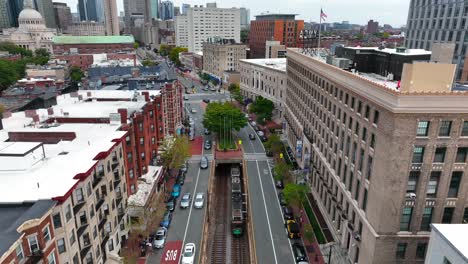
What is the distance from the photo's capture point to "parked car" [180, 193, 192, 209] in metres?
63.8

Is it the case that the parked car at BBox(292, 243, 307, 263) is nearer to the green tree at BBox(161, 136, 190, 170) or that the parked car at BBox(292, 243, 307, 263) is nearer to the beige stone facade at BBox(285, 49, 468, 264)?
the beige stone facade at BBox(285, 49, 468, 264)

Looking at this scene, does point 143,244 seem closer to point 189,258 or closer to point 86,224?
point 189,258

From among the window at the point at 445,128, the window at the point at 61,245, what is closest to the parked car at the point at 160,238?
the window at the point at 61,245

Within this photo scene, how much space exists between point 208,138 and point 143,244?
5372 centimetres

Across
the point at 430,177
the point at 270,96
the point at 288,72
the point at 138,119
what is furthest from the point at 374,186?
the point at 270,96

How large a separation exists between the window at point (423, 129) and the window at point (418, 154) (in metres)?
1.50

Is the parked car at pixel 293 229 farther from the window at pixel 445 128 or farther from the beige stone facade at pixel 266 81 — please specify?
the beige stone facade at pixel 266 81

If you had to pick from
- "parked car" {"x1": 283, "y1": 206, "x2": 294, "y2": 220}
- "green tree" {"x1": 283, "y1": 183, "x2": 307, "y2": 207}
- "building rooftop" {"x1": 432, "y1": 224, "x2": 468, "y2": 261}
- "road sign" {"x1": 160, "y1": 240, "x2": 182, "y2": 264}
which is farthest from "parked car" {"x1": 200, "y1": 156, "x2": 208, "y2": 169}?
"building rooftop" {"x1": 432, "y1": 224, "x2": 468, "y2": 261}

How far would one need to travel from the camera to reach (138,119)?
202 feet

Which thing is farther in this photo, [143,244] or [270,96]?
[270,96]

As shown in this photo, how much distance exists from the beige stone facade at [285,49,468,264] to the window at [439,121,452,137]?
0.09m

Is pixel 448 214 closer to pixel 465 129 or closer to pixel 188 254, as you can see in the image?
pixel 465 129

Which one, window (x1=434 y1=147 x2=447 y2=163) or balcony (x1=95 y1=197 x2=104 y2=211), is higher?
window (x1=434 y1=147 x2=447 y2=163)

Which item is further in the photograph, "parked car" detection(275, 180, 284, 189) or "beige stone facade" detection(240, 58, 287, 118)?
"beige stone facade" detection(240, 58, 287, 118)
